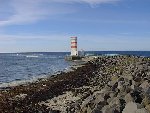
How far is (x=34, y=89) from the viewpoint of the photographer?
18.7m

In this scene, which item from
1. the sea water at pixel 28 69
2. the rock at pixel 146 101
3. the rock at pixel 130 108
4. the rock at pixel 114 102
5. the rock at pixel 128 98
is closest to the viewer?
the rock at pixel 130 108

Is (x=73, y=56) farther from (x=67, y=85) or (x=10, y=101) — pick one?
(x=10, y=101)

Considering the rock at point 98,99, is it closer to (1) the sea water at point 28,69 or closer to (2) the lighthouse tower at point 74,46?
(1) the sea water at point 28,69

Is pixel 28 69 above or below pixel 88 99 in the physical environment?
below

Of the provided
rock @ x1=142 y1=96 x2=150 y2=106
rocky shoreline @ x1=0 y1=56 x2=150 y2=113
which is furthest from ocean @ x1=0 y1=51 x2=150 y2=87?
rock @ x1=142 y1=96 x2=150 y2=106

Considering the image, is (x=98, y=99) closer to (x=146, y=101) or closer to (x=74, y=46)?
(x=146, y=101)

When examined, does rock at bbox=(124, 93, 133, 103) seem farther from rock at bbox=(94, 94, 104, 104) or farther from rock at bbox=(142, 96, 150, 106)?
rock at bbox=(94, 94, 104, 104)

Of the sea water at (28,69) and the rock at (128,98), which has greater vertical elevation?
the rock at (128,98)

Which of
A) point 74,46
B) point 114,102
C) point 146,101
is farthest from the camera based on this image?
point 74,46

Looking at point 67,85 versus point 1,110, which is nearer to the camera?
point 1,110

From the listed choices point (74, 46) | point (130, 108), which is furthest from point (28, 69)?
point (130, 108)

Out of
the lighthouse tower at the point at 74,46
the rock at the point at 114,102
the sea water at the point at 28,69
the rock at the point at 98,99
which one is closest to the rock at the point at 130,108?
the rock at the point at 114,102

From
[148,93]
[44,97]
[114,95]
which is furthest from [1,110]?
[148,93]

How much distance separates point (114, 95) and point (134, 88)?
72cm
